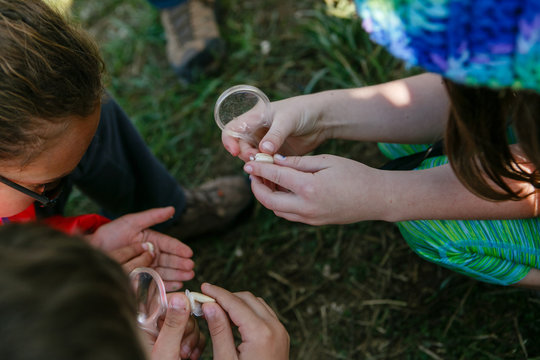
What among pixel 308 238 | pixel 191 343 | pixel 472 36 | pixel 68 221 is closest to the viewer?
pixel 472 36

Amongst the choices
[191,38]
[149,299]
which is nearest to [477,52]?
[149,299]

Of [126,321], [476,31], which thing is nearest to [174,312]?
[126,321]

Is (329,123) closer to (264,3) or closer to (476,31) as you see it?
(476,31)

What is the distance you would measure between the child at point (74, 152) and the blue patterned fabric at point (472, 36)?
0.99 m

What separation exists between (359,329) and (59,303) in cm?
157

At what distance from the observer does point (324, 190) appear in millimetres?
1427

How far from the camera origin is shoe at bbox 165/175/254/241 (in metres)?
2.31

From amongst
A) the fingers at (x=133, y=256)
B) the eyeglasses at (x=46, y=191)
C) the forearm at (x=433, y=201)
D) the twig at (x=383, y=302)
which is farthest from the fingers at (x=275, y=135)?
the twig at (x=383, y=302)

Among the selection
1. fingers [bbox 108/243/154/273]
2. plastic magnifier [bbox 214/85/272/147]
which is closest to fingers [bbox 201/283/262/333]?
fingers [bbox 108/243/154/273]

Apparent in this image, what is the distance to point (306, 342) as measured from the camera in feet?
6.79

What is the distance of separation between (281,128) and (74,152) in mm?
717

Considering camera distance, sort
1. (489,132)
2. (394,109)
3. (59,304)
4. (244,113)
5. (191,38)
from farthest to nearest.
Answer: (191,38) → (394,109) → (244,113) → (489,132) → (59,304)

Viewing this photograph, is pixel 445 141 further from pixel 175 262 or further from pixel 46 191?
pixel 46 191

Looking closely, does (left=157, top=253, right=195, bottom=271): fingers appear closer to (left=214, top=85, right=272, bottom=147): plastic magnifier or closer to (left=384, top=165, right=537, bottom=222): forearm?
(left=214, top=85, right=272, bottom=147): plastic magnifier
